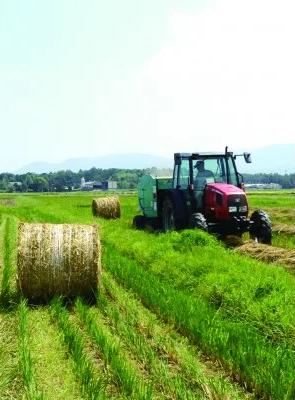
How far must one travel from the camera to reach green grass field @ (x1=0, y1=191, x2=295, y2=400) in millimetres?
5043

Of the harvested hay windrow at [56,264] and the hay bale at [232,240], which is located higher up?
the harvested hay windrow at [56,264]

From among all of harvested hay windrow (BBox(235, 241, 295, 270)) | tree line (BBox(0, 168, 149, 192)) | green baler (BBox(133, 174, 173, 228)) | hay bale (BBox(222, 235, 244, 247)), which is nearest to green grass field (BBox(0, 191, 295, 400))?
harvested hay windrow (BBox(235, 241, 295, 270))

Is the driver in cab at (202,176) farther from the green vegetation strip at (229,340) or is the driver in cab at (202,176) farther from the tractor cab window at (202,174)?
the green vegetation strip at (229,340)

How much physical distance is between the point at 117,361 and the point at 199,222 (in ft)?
27.4

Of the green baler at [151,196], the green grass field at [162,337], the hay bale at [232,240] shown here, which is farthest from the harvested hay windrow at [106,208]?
the green grass field at [162,337]

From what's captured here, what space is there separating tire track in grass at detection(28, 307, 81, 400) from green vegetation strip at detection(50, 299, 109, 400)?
0.07 meters

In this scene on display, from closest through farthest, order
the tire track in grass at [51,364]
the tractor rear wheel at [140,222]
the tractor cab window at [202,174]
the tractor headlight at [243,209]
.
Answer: the tire track in grass at [51,364] < the tractor headlight at [243,209] < the tractor cab window at [202,174] < the tractor rear wheel at [140,222]

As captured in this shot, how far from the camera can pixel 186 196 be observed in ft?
48.5

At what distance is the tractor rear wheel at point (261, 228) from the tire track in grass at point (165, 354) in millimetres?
6510

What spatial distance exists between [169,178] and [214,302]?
359 inches

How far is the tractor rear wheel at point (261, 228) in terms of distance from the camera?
1397 centimetres

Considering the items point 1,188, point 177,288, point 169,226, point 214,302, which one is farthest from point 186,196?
point 1,188

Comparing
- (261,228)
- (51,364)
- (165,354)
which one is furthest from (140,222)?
(51,364)

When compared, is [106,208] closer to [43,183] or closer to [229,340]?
[229,340]
